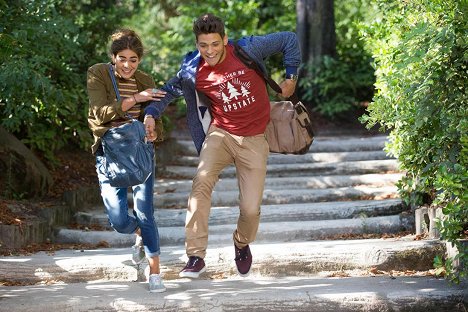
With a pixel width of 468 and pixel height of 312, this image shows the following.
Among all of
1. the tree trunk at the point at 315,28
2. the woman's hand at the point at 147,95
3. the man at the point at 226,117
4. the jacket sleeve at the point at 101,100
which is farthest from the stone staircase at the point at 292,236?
the tree trunk at the point at 315,28

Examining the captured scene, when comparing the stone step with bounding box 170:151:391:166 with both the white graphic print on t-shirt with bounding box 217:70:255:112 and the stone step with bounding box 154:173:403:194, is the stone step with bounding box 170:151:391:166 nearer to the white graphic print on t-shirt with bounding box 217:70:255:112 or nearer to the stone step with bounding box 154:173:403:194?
the stone step with bounding box 154:173:403:194

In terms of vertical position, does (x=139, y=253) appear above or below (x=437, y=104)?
below

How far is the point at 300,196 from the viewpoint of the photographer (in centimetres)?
920

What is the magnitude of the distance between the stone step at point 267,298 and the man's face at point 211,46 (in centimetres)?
161

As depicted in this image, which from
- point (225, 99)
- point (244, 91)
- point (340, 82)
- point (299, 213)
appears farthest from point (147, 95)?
point (340, 82)

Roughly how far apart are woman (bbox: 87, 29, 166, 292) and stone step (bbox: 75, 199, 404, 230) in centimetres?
240

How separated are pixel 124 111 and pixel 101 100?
0.19m

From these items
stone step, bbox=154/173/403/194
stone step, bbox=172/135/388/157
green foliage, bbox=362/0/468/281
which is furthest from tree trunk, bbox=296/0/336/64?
green foliage, bbox=362/0/468/281

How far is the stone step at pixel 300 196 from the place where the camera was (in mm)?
9188

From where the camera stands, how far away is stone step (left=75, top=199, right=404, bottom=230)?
332 inches

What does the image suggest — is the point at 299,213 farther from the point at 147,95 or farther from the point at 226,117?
the point at 147,95

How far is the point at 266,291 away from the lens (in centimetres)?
605

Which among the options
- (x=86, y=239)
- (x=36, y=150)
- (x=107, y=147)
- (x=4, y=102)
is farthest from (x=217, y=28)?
(x=36, y=150)

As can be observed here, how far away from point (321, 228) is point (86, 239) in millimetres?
2204
